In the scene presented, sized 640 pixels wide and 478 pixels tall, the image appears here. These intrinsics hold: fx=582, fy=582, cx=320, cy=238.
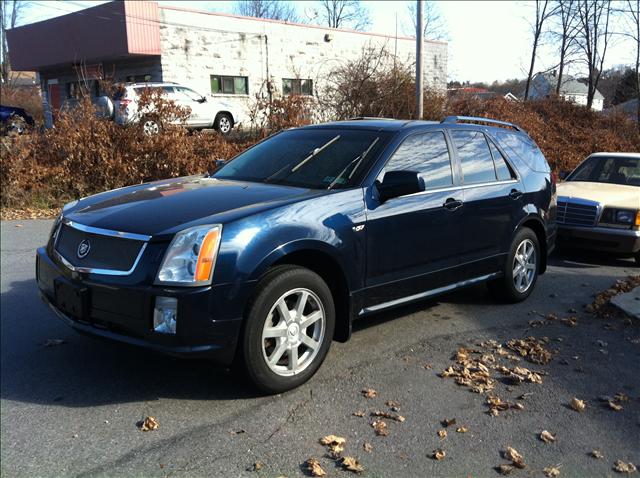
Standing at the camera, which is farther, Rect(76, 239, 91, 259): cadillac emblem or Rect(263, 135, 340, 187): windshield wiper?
Rect(263, 135, 340, 187): windshield wiper

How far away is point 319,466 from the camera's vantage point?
10.0 feet

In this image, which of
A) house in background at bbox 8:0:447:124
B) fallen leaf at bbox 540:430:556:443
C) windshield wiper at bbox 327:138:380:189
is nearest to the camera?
fallen leaf at bbox 540:430:556:443

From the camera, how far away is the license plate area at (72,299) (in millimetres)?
3588

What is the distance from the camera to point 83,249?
3777mm

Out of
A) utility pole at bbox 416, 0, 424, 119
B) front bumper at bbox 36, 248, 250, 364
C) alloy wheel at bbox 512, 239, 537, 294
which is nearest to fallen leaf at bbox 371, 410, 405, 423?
front bumper at bbox 36, 248, 250, 364

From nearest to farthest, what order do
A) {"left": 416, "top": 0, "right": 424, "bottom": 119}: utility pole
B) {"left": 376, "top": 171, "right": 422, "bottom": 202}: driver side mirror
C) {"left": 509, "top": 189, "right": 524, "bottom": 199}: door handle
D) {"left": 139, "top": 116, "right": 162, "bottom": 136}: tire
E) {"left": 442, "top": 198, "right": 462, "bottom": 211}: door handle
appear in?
{"left": 376, "top": 171, "right": 422, "bottom": 202}: driver side mirror < {"left": 442, "top": 198, "right": 462, "bottom": 211}: door handle < {"left": 509, "top": 189, "right": 524, "bottom": 199}: door handle < {"left": 139, "top": 116, "right": 162, "bottom": 136}: tire < {"left": 416, "top": 0, "right": 424, "bottom": 119}: utility pole

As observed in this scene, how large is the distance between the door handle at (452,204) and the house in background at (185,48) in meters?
17.8

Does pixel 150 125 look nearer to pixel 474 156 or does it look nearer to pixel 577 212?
pixel 474 156

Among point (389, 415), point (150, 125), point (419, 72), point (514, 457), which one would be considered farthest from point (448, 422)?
point (419, 72)

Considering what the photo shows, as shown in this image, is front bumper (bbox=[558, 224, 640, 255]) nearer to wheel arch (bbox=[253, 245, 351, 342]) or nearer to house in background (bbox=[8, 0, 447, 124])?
wheel arch (bbox=[253, 245, 351, 342])

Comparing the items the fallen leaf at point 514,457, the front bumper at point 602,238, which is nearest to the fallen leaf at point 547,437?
the fallen leaf at point 514,457

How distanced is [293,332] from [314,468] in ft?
3.21

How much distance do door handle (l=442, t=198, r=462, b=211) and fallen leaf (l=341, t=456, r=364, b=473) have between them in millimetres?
2434

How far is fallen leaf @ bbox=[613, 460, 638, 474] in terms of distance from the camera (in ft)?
10.1
